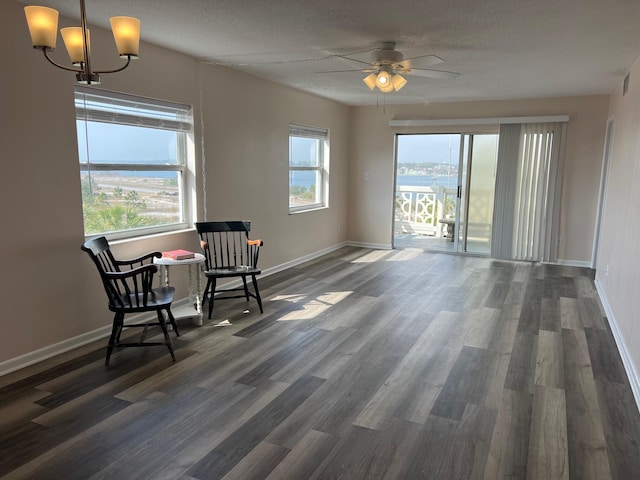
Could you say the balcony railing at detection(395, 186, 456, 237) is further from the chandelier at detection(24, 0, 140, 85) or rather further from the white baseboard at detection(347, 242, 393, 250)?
the chandelier at detection(24, 0, 140, 85)

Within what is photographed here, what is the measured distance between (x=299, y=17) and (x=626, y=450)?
3.07 meters

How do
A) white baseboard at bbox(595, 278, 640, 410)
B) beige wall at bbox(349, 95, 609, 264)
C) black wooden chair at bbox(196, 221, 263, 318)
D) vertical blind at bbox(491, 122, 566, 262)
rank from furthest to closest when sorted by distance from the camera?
vertical blind at bbox(491, 122, 566, 262), beige wall at bbox(349, 95, 609, 264), black wooden chair at bbox(196, 221, 263, 318), white baseboard at bbox(595, 278, 640, 410)

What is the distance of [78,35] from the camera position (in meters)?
2.11

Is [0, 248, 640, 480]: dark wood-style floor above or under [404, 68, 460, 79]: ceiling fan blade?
under

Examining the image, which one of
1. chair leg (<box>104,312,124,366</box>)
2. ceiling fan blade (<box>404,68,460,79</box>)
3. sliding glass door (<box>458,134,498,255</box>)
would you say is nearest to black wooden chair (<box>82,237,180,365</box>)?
chair leg (<box>104,312,124,366</box>)

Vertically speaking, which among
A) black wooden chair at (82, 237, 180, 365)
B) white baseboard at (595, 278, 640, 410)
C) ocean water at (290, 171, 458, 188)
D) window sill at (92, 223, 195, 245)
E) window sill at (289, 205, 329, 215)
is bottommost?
white baseboard at (595, 278, 640, 410)

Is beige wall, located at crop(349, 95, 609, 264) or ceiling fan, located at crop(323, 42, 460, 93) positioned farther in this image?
beige wall, located at crop(349, 95, 609, 264)

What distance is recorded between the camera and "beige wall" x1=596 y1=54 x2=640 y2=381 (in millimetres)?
3205

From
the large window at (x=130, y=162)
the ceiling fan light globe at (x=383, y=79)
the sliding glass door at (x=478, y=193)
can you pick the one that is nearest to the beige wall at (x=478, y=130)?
the sliding glass door at (x=478, y=193)

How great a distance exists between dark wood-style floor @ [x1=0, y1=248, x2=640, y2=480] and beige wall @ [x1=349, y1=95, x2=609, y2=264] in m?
2.52

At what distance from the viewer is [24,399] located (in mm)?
2654

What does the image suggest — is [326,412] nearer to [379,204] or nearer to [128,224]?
[128,224]

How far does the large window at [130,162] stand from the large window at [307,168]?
2.03m

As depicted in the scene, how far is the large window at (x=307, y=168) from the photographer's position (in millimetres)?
6234
